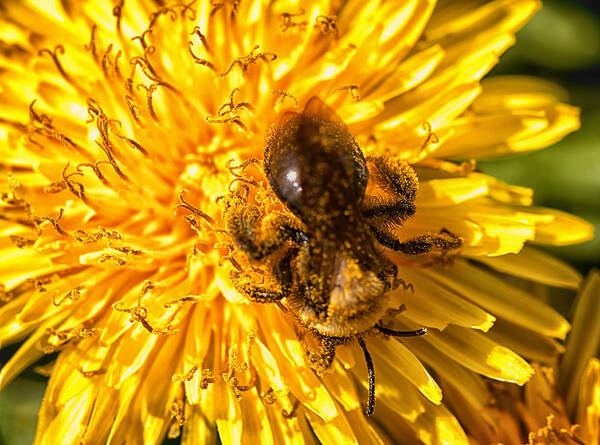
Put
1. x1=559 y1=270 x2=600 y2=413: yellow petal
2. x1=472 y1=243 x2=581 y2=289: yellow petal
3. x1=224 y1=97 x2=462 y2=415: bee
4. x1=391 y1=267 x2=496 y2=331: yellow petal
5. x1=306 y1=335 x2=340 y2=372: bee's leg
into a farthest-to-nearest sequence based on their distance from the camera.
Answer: x1=559 y1=270 x2=600 y2=413: yellow petal
x1=472 y1=243 x2=581 y2=289: yellow petal
x1=391 y1=267 x2=496 y2=331: yellow petal
x1=306 y1=335 x2=340 y2=372: bee's leg
x1=224 y1=97 x2=462 y2=415: bee

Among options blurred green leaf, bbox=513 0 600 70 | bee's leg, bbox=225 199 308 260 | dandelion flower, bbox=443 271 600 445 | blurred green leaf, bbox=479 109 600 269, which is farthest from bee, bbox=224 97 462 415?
blurred green leaf, bbox=513 0 600 70

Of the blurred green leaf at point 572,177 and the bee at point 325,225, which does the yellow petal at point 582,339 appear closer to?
the blurred green leaf at point 572,177

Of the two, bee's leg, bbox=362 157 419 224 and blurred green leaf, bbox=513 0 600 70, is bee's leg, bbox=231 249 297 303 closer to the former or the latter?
bee's leg, bbox=362 157 419 224

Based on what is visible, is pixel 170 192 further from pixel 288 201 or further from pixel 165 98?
pixel 288 201

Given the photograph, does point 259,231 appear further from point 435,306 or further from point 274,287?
point 435,306

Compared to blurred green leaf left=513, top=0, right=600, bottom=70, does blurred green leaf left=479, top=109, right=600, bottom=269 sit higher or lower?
lower

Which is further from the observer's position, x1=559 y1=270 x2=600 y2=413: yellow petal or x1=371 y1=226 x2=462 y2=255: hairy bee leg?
x1=559 y1=270 x2=600 y2=413: yellow petal

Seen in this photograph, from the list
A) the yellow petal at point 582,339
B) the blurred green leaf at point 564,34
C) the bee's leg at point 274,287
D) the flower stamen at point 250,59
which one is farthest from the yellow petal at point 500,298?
the blurred green leaf at point 564,34

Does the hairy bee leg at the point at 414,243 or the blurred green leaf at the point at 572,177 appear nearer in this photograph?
the hairy bee leg at the point at 414,243

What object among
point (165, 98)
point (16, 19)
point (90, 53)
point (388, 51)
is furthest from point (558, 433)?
point (16, 19)
